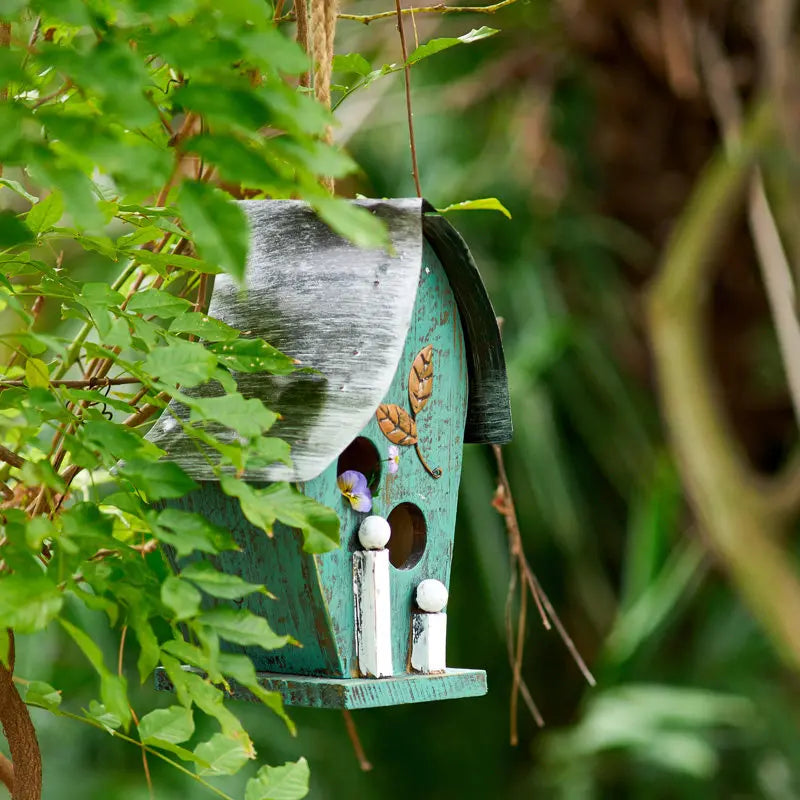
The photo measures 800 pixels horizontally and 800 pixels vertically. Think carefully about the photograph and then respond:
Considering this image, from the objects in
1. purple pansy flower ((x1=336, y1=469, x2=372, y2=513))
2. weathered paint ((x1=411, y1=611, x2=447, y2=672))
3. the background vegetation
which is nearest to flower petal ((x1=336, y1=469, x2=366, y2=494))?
purple pansy flower ((x1=336, y1=469, x2=372, y2=513))

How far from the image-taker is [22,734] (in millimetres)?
665

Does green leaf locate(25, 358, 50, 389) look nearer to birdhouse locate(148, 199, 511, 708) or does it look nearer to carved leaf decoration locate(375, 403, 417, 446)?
birdhouse locate(148, 199, 511, 708)

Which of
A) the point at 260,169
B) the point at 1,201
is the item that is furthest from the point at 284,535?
the point at 1,201

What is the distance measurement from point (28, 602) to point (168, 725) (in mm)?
184

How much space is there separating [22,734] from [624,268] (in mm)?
2144

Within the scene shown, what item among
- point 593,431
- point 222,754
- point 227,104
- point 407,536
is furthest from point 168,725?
point 593,431

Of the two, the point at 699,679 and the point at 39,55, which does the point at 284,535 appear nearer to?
the point at 39,55

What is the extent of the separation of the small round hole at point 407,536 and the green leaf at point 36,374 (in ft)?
0.88

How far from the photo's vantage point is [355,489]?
0.74m

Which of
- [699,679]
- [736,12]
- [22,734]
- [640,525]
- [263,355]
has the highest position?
[736,12]

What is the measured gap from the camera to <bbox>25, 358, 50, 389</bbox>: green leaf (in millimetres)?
647

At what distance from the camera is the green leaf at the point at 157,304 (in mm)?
622

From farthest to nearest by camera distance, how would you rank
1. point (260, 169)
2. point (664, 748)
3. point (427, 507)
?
point (664, 748), point (427, 507), point (260, 169)

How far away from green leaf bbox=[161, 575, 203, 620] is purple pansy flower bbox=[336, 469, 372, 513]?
0.25 meters
